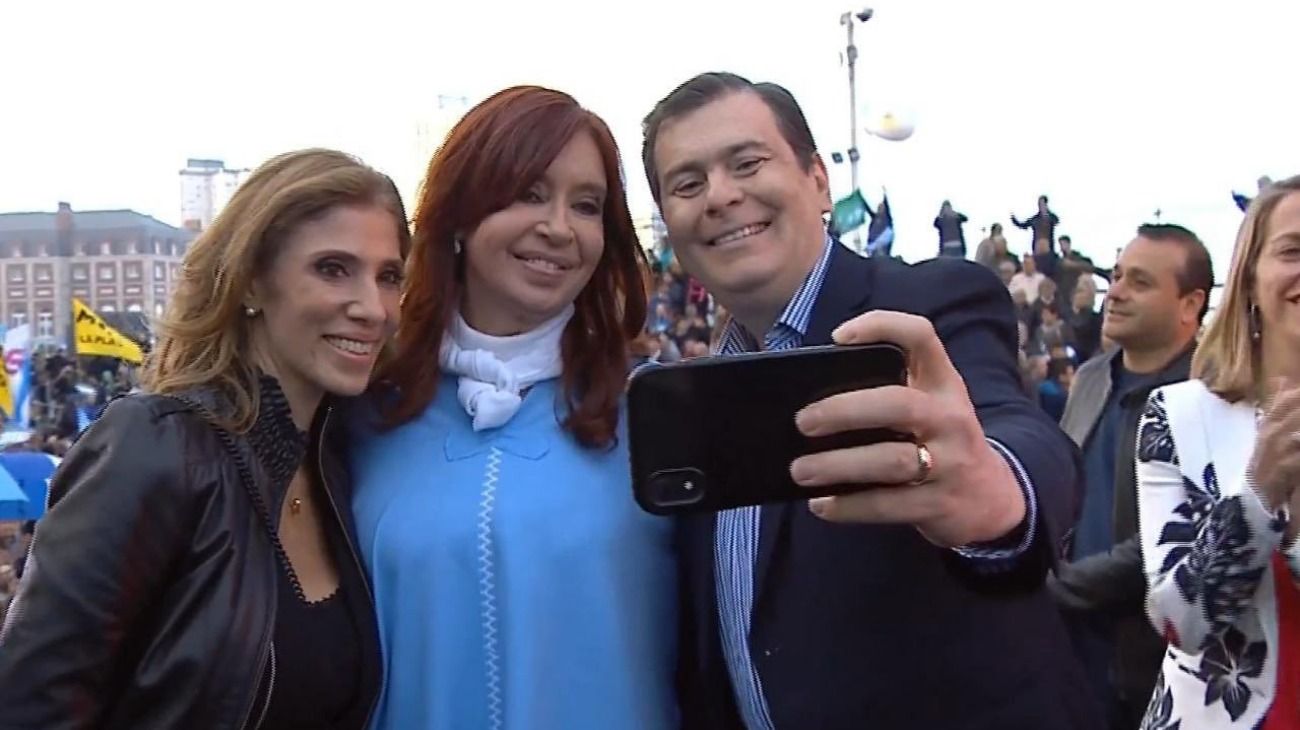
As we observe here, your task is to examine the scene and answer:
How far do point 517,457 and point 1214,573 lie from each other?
1.23m

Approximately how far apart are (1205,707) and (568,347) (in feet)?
4.44

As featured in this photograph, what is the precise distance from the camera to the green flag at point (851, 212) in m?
14.0

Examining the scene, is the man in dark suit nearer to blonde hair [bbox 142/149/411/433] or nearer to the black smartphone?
the black smartphone

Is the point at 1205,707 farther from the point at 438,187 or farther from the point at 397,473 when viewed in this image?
the point at 438,187

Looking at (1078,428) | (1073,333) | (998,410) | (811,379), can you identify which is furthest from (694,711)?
(1073,333)

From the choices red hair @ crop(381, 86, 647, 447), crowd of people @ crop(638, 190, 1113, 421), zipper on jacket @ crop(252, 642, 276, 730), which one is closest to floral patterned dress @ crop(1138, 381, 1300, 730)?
red hair @ crop(381, 86, 647, 447)

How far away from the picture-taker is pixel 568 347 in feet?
8.19

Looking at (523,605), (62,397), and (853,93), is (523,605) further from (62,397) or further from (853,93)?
(62,397)

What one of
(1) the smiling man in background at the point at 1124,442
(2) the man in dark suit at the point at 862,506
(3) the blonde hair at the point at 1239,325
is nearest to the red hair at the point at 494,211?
(2) the man in dark suit at the point at 862,506

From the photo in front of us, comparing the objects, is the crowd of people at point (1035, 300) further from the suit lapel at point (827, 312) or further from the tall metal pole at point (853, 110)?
the suit lapel at point (827, 312)

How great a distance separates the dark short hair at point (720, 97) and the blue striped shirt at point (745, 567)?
256mm

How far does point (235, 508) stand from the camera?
1932 millimetres

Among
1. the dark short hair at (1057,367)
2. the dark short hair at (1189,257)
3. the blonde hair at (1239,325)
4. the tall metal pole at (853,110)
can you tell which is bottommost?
the dark short hair at (1057,367)

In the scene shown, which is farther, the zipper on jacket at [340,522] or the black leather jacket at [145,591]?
the zipper on jacket at [340,522]
